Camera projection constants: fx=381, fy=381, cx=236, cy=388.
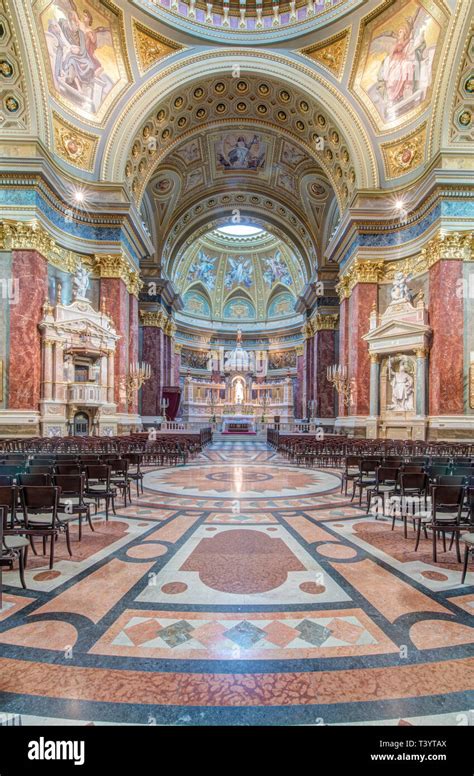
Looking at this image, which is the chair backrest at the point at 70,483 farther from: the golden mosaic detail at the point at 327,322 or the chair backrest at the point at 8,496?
the golden mosaic detail at the point at 327,322

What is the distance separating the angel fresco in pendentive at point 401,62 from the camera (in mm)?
15227

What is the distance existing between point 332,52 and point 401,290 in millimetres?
11824

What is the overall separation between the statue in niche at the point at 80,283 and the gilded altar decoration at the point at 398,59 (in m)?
15.4

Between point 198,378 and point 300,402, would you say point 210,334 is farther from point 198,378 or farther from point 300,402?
point 300,402

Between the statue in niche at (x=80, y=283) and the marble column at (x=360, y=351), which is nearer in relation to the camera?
the statue in niche at (x=80, y=283)

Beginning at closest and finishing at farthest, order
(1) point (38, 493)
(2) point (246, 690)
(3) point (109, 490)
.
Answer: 1. (2) point (246, 690)
2. (1) point (38, 493)
3. (3) point (109, 490)

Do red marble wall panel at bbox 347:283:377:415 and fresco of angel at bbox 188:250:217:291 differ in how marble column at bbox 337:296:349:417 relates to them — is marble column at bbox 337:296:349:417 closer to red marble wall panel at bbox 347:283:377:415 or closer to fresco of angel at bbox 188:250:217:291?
red marble wall panel at bbox 347:283:377:415

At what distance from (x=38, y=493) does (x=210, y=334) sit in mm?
40157

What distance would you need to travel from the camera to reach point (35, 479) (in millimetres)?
4684

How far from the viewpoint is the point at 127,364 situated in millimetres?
19250

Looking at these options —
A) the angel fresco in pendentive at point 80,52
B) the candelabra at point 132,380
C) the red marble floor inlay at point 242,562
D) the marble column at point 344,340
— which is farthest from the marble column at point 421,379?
the angel fresco in pendentive at point 80,52

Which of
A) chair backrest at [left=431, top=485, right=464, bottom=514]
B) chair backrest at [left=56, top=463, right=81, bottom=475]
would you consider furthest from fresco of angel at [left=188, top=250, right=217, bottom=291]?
chair backrest at [left=431, top=485, right=464, bottom=514]

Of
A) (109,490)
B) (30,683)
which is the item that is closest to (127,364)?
(109,490)
